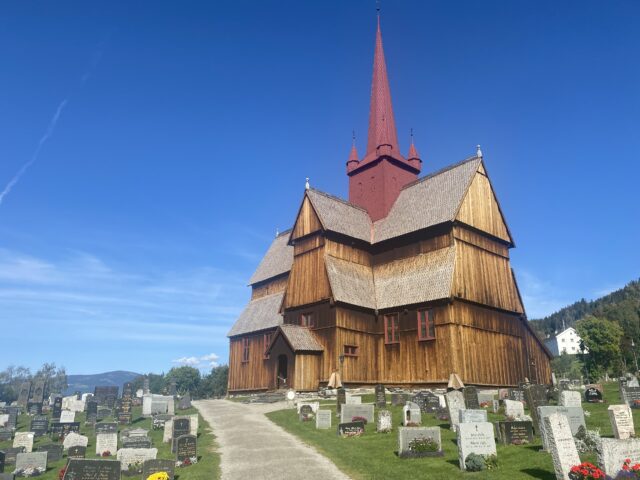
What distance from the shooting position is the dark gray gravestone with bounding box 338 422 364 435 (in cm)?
1912

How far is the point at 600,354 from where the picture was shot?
5716 cm

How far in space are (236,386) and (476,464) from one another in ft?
114

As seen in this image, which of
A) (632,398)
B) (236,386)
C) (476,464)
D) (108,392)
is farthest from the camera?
(236,386)

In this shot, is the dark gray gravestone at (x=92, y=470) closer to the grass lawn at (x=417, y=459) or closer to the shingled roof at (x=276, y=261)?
the grass lawn at (x=417, y=459)

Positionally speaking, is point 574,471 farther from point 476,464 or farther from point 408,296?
point 408,296

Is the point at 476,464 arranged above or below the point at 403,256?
below

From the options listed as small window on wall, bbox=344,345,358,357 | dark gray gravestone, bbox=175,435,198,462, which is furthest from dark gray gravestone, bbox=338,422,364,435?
small window on wall, bbox=344,345,358,357

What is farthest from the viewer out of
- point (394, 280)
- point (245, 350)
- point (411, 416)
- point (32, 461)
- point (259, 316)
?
point (259, 316)

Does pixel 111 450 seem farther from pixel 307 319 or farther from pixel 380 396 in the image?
pixel 307 319

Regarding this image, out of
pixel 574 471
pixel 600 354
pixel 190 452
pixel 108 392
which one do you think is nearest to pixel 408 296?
pixel 190 452

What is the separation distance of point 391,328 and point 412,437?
19.5m

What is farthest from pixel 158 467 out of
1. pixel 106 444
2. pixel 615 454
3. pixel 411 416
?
pixel 615 454

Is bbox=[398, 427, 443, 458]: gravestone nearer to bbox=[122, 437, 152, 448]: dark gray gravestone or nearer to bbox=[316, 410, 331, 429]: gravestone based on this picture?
bbox=[316, 410, 331, 429]: gravestone

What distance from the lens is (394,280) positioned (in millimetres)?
35312
